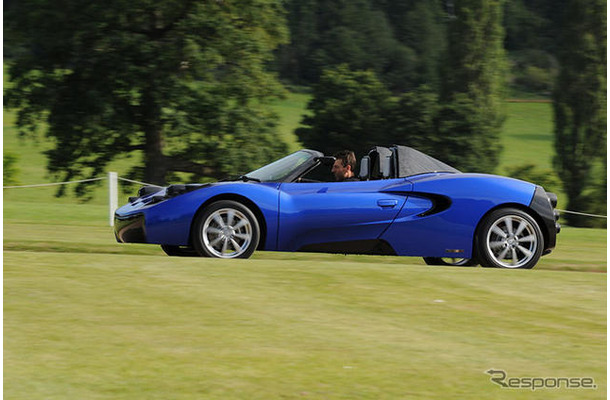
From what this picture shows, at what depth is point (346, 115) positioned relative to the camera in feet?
133

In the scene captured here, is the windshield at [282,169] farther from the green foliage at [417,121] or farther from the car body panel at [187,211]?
the green foliage at [417,121]

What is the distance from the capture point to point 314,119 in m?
40.7

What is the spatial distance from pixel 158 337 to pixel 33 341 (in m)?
0.75

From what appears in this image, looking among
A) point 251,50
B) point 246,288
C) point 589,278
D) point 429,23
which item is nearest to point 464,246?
point 589,278

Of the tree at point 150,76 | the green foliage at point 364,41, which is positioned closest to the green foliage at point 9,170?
the tree at point 150,76

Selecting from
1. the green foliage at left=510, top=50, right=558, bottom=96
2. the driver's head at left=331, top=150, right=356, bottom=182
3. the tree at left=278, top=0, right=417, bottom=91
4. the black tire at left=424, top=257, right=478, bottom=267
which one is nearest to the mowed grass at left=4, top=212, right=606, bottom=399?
the driver's head at left=331, top=150, right=356, bottom=182

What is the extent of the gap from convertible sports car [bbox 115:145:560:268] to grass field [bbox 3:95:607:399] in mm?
423

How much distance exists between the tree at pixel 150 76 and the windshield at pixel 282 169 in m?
16.0

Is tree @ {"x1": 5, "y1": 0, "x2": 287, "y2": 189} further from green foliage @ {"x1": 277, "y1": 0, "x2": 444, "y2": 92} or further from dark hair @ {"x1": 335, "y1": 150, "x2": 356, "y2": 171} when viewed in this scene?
green foliage @ {"x1": 277, "y1": 0, "x2": 444, "y2": 92}

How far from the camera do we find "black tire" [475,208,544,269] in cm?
977

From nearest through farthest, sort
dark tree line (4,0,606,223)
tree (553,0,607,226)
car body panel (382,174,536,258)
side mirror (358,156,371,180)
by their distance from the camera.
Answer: car body panel (382,174,536,258), side mirror (358,156,371,180), dark tree line (4,0,606,223), tree (553,0,607,226)

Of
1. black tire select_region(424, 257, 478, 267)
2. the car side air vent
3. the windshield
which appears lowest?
black tire select_region(424, 257, 478, 267)

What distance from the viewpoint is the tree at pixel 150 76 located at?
26.3 metres

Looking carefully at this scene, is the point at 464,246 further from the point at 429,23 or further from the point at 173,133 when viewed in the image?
the point at 429,23
